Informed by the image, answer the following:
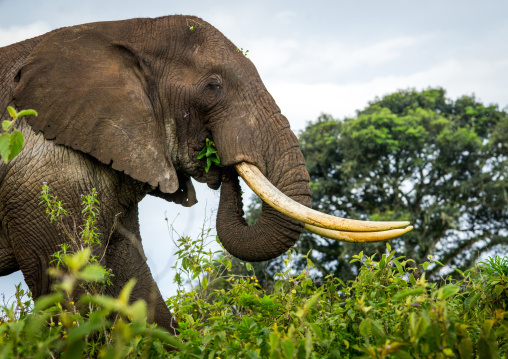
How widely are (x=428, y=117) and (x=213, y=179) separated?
82.8 ft

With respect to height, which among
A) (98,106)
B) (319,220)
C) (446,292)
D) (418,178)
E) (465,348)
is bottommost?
(465,348)

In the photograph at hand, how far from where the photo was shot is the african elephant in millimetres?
5367

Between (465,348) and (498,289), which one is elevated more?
(498,289)

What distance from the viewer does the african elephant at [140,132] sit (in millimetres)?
5367

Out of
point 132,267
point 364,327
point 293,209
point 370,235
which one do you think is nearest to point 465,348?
point 364,327

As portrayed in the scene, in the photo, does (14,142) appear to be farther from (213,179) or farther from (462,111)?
(462,111)

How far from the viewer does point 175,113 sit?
18.7 ft

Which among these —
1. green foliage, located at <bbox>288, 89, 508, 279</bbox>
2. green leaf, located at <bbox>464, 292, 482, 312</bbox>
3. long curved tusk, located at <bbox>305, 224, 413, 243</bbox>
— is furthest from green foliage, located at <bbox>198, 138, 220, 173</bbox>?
green foliage, located at <bbox>288, 89, 508, 279</bbox>

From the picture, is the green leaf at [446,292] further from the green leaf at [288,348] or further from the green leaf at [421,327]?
the green leaf at [288,348]

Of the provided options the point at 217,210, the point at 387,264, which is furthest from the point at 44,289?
the point at 387,264

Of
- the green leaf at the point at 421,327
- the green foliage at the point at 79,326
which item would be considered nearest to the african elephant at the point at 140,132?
the green foliage at the point at 79,326

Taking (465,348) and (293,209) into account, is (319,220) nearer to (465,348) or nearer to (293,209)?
(293,209)

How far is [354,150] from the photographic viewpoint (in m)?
29.2

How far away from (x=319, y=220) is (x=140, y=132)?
1597 mm
